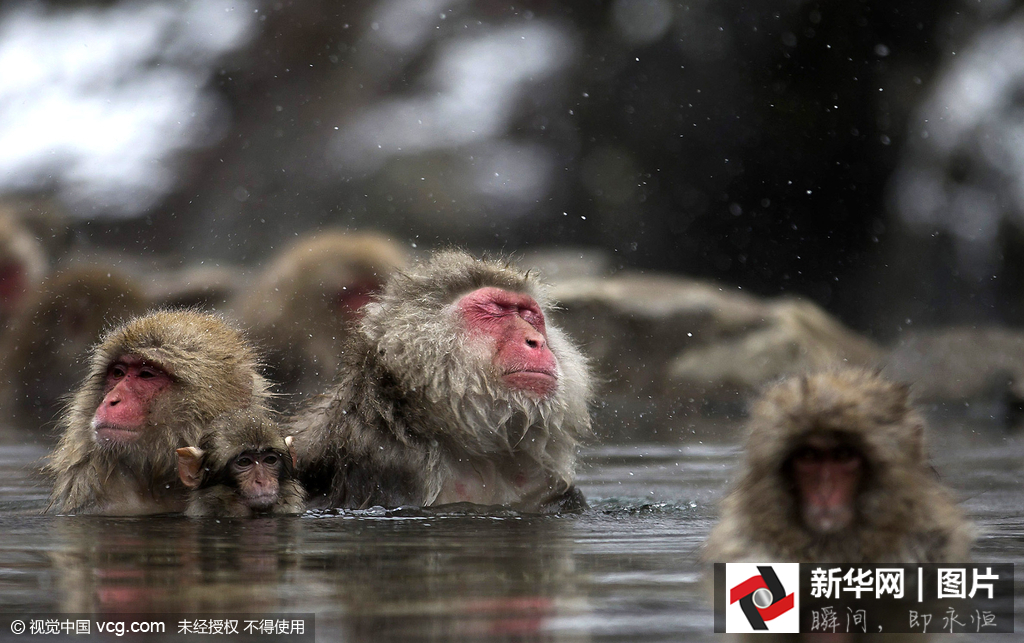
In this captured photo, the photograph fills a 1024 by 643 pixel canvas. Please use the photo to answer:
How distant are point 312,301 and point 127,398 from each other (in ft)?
20.2

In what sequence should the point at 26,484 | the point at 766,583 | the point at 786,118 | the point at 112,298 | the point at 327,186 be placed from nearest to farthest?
the point at 766,583, the point at 26,484, the point at 112,298, the point at 786,118, the point at 327,186

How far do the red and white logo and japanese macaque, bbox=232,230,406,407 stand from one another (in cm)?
751

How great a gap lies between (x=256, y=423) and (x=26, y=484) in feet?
6.57

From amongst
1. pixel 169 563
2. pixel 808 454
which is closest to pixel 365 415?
pixel 169 563

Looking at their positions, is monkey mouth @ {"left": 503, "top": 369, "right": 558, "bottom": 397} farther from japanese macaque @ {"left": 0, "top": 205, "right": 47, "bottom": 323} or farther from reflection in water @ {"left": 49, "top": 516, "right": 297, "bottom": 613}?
japanese macaque @ {"left": 0, "top": 205, "right": 47, "bottom": 323}

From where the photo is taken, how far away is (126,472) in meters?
4.05

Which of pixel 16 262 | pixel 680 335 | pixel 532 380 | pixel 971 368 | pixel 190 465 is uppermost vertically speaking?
pixel 16 262

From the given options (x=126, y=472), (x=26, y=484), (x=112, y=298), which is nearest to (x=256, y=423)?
(x=126, y=472)

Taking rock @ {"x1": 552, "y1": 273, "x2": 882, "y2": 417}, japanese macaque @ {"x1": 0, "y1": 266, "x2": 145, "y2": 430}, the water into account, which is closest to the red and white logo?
the water

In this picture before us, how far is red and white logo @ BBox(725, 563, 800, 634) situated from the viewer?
200 centimetres

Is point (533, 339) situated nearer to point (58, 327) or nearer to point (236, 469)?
point (236, 469)

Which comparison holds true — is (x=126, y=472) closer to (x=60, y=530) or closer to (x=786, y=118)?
(x=60, y=530)

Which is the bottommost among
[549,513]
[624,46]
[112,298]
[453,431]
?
[549,513]

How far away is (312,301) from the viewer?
10188 millimetres
